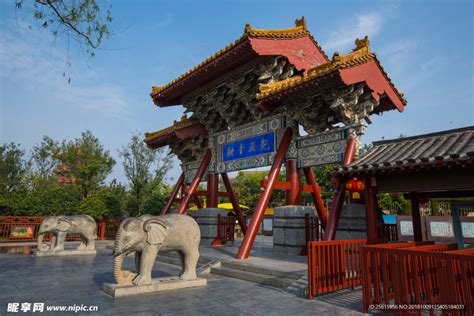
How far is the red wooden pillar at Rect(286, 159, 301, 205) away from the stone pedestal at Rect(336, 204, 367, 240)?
5.74 ft

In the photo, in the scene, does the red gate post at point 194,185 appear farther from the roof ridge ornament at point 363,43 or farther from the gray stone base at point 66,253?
the roof ridge ornament at point 363,43

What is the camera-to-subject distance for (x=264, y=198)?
9562 mm

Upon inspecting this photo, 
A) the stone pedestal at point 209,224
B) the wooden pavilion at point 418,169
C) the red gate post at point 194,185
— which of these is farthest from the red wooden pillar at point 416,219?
the red gate post at point 194,185

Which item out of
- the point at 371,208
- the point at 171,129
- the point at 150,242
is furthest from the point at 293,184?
the point at 171,129

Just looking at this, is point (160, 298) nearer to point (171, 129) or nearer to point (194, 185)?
point (194, 185)

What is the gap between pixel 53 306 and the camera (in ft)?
15.9

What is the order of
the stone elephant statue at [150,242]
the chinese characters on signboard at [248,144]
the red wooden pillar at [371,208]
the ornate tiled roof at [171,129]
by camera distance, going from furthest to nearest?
the ornate tiled roof at [171,129], the chinese characters on signboard at [248,144], the red wooden pillar at [371,208], the stone elephant statue at [150,242]

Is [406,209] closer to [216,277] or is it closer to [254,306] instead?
[216,277]

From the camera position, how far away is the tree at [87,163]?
21922 mm

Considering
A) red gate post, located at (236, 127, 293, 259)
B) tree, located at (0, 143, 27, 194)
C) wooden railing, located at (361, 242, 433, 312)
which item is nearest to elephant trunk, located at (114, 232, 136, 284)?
red gate post, located at (236, 127, 293, 259)

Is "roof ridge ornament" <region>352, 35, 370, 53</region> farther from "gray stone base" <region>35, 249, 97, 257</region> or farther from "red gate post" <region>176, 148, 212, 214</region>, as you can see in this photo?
"gray stone base" <region>35, 249, 97, 257</region>

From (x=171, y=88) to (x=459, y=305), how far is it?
11.8 m

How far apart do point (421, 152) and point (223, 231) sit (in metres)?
8.75

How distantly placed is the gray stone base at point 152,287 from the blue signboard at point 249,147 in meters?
5.67
